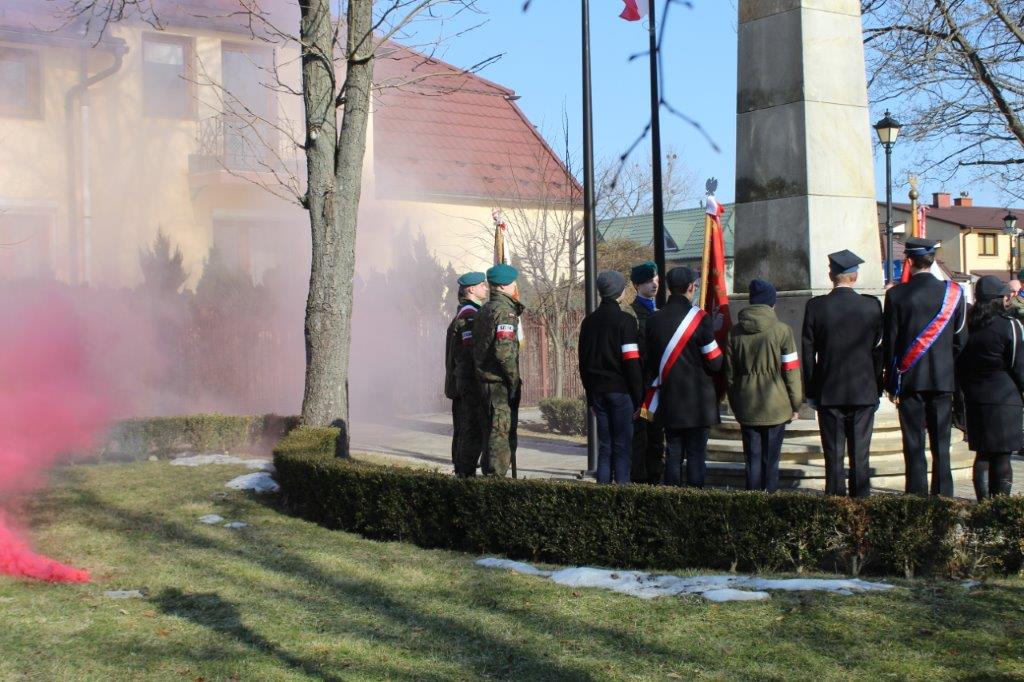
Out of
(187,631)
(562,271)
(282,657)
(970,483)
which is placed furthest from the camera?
(562,271)

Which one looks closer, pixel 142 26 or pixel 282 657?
pixel 282 657

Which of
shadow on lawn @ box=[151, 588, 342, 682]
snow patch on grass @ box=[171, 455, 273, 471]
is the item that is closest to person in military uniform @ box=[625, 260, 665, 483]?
shadow on lawn @ box=[151, 588, 342, 682]

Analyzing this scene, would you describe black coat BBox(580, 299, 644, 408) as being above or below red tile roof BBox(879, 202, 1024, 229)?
below

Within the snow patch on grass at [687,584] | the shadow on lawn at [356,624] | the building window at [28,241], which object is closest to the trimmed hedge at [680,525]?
the snow patch on grass at [687,584]

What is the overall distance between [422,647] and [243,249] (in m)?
19.9

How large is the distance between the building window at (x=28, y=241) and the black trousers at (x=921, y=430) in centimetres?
1747

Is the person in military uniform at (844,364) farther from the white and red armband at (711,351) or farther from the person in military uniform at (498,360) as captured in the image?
the person in military uniform at (498,360)

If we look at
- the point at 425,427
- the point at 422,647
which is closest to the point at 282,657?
the point at 422,647

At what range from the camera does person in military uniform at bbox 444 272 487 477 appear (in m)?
9.79

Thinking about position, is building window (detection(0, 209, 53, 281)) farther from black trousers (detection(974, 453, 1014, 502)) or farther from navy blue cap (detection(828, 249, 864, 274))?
black trousers (detection(974, 453, 1014, 502))

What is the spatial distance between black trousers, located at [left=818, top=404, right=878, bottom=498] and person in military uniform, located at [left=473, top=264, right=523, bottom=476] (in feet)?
8.04

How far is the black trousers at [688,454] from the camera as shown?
848cm

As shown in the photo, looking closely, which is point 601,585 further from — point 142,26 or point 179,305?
point 142,26

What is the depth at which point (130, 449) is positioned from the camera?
45.5 feet
